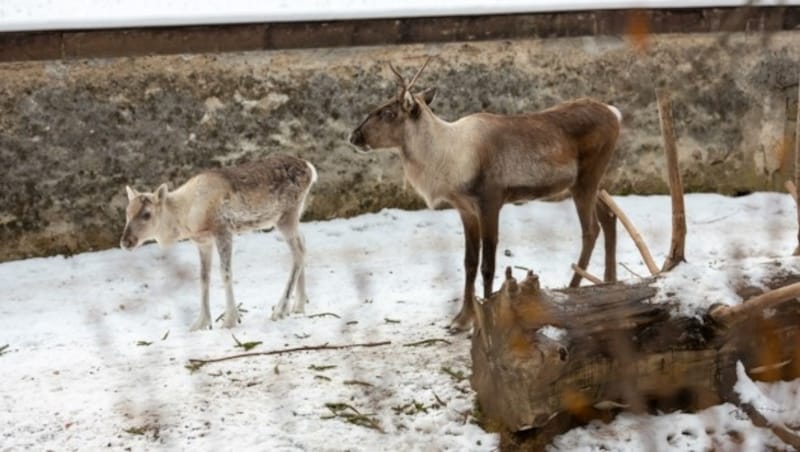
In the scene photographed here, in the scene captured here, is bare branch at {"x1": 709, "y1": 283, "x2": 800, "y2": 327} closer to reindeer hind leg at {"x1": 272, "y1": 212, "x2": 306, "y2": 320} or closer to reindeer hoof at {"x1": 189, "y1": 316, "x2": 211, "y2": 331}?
reindeer hind leg at {"x1": 272, "y1": 212, "x2": 306, "y2": 320}

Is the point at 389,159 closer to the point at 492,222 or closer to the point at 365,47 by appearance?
the point at 365,47

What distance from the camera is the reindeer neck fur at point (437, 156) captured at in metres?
6.19

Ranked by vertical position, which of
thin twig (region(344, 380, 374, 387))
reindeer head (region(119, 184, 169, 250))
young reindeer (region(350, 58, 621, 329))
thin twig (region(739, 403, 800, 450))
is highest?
young reindeer (region(350, 58, 621, 329))

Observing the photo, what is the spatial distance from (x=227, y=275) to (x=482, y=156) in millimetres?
1775

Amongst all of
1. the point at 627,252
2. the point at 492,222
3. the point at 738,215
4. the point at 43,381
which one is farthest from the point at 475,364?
the point at 738,215

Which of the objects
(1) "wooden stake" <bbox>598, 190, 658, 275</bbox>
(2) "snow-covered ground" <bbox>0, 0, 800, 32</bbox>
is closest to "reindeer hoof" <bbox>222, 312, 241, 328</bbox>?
(1) "wooden stake" <bbox>598, 190, 658, 275</bbox>

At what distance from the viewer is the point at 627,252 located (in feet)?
27.0

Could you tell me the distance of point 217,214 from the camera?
22.2 feet

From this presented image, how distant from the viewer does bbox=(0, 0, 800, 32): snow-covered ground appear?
850cm

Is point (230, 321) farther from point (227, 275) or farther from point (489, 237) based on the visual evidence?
point (489, 237)

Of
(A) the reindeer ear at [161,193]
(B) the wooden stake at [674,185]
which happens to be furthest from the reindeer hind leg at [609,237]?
(A) the reindeer ear at [161,193]

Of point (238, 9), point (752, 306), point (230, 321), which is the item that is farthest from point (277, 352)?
point (238, 9)

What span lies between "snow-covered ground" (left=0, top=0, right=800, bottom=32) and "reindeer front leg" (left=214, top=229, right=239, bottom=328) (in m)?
2.52

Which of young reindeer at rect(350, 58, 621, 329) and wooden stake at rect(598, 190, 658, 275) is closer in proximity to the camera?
wooden stake at rect(598, 190, 658, 275)
